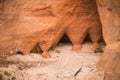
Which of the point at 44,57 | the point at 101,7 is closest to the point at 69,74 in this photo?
the point at 44,57

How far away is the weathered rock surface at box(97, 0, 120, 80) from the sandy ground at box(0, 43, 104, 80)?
9.6 inches

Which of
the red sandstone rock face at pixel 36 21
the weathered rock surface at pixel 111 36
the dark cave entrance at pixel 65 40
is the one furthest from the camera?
the dark cave entrance at pixel 65 40

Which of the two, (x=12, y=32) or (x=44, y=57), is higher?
(x=12, y=32)

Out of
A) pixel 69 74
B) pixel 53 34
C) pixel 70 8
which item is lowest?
pixel 69 74

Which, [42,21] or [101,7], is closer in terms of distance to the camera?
[101,7]

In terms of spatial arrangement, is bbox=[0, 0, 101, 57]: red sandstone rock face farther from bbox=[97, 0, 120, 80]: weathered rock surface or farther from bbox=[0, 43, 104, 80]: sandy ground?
bbox=[97, 0, 120, 80]: weathered rock surface

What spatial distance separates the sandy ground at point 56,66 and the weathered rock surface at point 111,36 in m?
0.24

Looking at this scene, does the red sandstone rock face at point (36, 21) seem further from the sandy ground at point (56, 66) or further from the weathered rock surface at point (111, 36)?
the weathered rock surface at point (111, 36)

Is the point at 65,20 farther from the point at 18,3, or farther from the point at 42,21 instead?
the point at 18,3

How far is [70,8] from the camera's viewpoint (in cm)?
834

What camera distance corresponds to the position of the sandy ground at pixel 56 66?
765cm

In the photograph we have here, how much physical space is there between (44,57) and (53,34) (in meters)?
0.55

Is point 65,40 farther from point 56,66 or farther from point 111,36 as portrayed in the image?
point 111,36

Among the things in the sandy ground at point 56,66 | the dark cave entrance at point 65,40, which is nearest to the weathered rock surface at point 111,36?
the sandy ground at point 56,66
